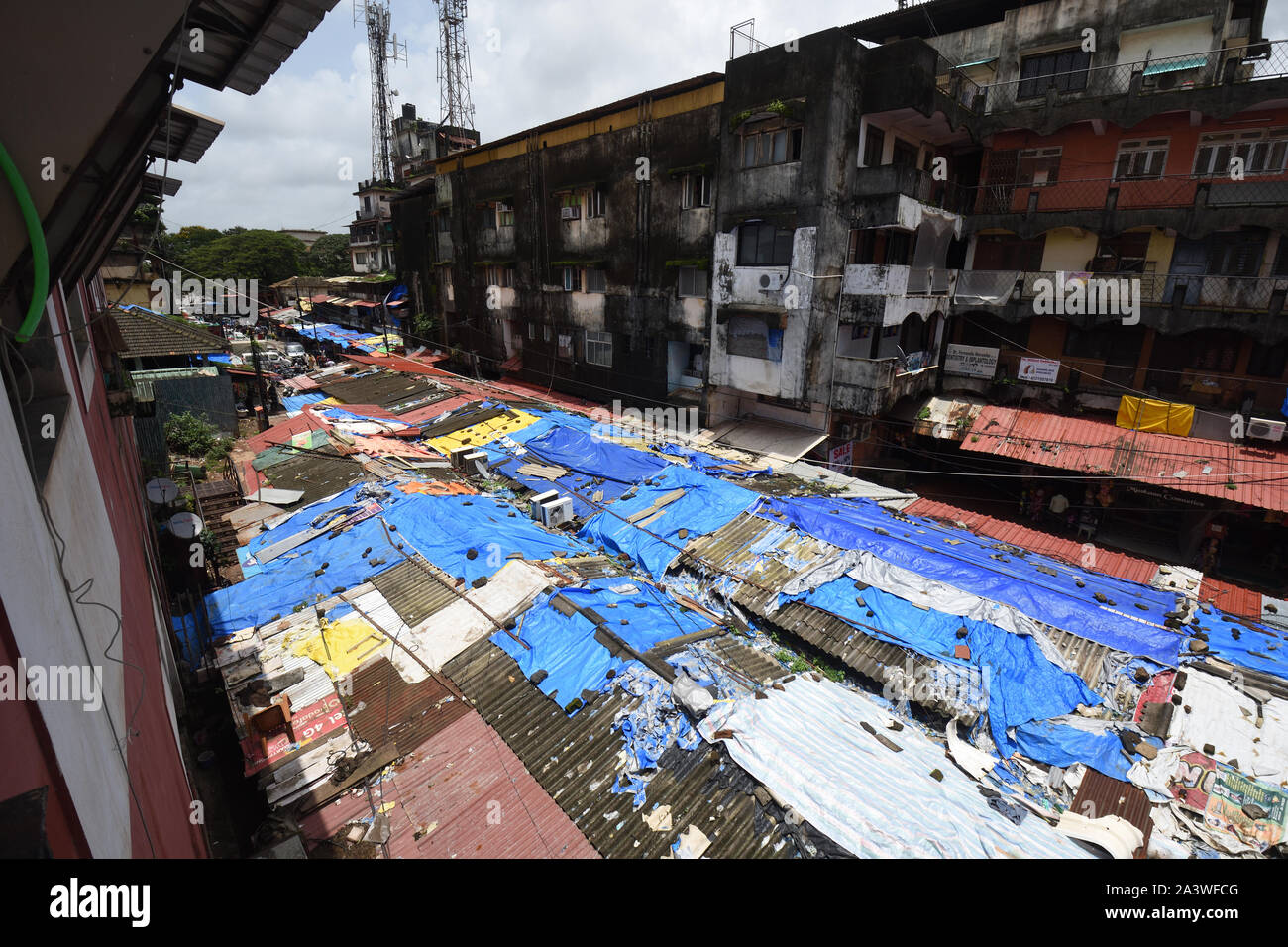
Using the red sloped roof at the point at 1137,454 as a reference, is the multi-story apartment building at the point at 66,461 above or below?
above

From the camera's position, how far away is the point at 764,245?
22922 millimetres

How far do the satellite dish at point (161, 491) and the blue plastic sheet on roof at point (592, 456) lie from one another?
11.2 meters

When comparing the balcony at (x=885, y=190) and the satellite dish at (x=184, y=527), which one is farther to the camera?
the balcony at (x=885, y=190)

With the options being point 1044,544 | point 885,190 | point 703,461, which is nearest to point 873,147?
point 885,190

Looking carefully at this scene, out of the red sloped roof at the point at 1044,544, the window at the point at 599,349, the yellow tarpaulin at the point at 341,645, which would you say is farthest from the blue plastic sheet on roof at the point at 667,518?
the window at the point at 599,349

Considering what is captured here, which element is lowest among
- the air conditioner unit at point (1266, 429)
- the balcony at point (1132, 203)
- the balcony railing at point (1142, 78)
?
the air conditioner unit at point (1266, 429)

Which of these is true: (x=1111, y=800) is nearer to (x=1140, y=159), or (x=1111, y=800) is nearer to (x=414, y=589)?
(x=414, y=589)

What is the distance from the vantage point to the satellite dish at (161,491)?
14328mm

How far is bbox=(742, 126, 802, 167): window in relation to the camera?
21391 millimetres

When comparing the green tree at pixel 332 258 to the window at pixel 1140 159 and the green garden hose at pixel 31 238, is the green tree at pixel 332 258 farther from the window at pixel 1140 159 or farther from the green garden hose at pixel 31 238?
the green garden hose at pixel 31 238

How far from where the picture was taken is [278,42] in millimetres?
4801

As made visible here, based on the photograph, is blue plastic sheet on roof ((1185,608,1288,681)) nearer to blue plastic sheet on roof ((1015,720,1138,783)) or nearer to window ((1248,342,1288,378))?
blue plastic sheet on roof ((1015,720,1138,783))

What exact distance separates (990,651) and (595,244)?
25.3 metres
